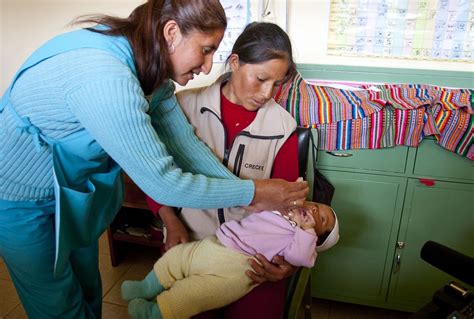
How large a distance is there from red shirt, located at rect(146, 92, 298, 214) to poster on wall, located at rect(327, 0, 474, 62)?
1016mm

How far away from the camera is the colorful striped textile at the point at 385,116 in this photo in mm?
1565

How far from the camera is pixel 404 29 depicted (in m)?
1.93

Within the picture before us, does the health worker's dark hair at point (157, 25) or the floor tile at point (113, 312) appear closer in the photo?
the health worker's dark hair at point (157, 25)

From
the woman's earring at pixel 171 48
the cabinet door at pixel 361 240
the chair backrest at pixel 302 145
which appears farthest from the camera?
the cabinet door at pixel 361 240

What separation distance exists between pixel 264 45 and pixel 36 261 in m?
0.98

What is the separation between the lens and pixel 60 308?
3.55ft

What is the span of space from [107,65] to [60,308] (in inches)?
31.7

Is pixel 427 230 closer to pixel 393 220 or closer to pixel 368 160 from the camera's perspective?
pixel 393 220

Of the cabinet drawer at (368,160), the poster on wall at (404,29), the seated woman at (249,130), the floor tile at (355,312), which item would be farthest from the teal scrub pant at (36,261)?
the poster on wall at (404,29)

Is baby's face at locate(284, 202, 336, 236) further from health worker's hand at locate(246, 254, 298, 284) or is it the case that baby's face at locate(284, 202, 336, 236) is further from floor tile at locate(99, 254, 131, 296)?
floor tile at locate(99, 254, 131, 296)

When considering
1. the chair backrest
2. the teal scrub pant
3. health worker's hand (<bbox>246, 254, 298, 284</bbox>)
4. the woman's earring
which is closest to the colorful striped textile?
the chair backrest

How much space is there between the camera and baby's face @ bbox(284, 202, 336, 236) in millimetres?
1239

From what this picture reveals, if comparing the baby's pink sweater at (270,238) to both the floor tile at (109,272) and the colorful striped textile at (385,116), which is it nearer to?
the colorful striped textile at (385,116)

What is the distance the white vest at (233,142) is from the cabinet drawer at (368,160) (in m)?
0.53
